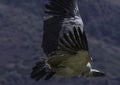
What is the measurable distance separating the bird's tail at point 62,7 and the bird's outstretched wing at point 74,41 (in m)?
2.00

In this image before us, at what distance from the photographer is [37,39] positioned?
390 ft

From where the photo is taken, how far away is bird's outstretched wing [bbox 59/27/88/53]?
9500 mm

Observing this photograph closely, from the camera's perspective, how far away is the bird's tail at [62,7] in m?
11.8

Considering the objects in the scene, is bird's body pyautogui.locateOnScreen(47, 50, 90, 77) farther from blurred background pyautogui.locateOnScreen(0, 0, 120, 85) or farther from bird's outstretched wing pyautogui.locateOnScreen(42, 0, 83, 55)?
blurred background pyautogui.locateOnScreen(0, 0, 120, 85)

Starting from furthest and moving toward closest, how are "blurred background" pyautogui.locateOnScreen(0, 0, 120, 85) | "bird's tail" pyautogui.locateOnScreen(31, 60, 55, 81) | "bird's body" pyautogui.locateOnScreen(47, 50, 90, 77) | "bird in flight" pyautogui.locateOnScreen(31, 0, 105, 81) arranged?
"blurred background" pyautogui.locateOnScreen(0, 0, 120, 85) → "bird's tail" pyautogui.locateOnScreen(31, 60, 55, 81) → "bird's body" pyautogui.locateOnScreen(47, 50, 90, 77) → "bird in flight" pyautogui.locateOnScreen(31, 0, 105, 81)

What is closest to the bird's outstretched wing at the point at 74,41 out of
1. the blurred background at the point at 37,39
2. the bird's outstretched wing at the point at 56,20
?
the bird's outstretched wing at the point at 56,20

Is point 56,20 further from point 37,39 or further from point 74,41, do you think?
point 37,39

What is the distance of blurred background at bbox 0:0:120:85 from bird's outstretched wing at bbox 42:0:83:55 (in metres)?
78.8

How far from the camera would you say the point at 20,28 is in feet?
405

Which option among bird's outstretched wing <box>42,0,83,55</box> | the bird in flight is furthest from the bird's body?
bird's outstretched wing <box>42,0,83,55</box>

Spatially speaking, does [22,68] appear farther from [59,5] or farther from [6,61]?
[59,5]

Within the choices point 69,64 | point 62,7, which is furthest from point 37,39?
point 69,64

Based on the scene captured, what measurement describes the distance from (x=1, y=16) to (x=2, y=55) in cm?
1989

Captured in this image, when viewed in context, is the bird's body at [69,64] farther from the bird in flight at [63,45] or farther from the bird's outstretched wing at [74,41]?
the bird's outstretched wing at [74,41]
